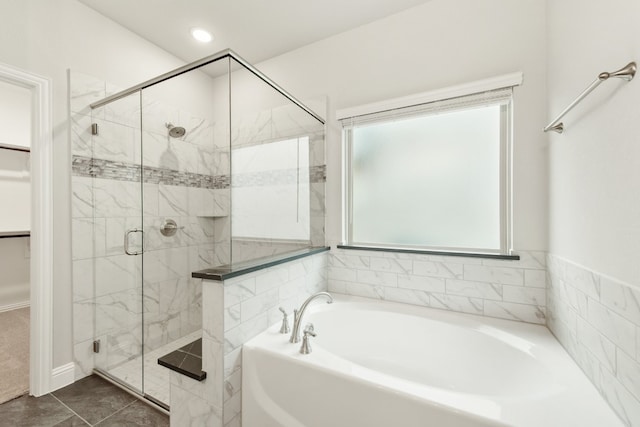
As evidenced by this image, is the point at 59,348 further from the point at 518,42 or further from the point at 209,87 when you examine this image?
the point at 518,42

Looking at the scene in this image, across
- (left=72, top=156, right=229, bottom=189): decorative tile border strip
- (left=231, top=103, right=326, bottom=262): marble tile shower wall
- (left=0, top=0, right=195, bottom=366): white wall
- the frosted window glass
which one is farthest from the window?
(left=0, top=0, right=195, bottom=366): white wall

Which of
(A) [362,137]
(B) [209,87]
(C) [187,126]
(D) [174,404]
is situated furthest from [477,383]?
(C) [187,126]

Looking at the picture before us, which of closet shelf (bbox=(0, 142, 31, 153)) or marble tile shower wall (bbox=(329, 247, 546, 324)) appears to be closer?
marble tile shower wall (bbox=(329, 247, 546, 324))

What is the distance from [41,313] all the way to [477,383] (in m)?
2.71

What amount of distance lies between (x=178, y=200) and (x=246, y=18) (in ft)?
5.03

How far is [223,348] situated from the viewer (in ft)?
3.90

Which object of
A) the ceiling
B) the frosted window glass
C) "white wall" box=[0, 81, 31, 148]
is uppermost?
the ceiling

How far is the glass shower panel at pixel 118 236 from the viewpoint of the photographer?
6.44 feet

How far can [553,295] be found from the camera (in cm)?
145

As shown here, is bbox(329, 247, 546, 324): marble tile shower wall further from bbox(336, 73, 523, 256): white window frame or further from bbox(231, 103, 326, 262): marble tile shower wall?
bbox(231, 103, 326, 262): marble tile shower wall

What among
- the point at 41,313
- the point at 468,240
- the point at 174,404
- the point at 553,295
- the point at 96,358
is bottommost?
the point at 96,358

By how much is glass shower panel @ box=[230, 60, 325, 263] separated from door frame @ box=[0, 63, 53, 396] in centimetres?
127

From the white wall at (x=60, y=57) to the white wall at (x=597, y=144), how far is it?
2918 mm

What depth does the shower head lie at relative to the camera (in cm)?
186
